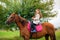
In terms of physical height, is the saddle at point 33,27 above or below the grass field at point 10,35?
above

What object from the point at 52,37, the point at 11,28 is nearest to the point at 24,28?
the point at 52,37

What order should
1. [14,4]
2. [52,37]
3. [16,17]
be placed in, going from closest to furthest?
[16,17] → [52,37] → [14,4]

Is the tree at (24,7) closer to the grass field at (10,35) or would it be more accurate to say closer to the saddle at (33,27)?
the grass field at (10,35)

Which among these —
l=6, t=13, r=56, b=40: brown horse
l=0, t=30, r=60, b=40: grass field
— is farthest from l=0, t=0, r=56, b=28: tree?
l=6, t=13, r=56, b=40: brown horse

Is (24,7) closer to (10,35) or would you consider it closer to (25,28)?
(10,35)

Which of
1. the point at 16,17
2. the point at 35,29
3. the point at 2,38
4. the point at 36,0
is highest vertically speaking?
the point at 36,0

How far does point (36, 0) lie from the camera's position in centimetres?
295

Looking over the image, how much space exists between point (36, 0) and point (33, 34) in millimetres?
771

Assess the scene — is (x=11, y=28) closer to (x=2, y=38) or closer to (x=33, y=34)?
(x=2, y=38)

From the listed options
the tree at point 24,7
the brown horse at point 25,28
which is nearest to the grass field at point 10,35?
the tree at point 24,7

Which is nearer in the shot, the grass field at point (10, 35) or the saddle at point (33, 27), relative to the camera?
the saddle at point (33, 27)

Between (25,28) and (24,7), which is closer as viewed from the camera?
(25,28)

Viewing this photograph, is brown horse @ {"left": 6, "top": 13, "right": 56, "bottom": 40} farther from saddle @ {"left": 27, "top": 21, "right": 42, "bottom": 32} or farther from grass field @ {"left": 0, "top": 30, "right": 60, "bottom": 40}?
grass field @ {"left": 0, "top": 30, "right": 60, "bottom": 40}

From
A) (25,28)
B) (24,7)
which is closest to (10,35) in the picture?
(24,7)
